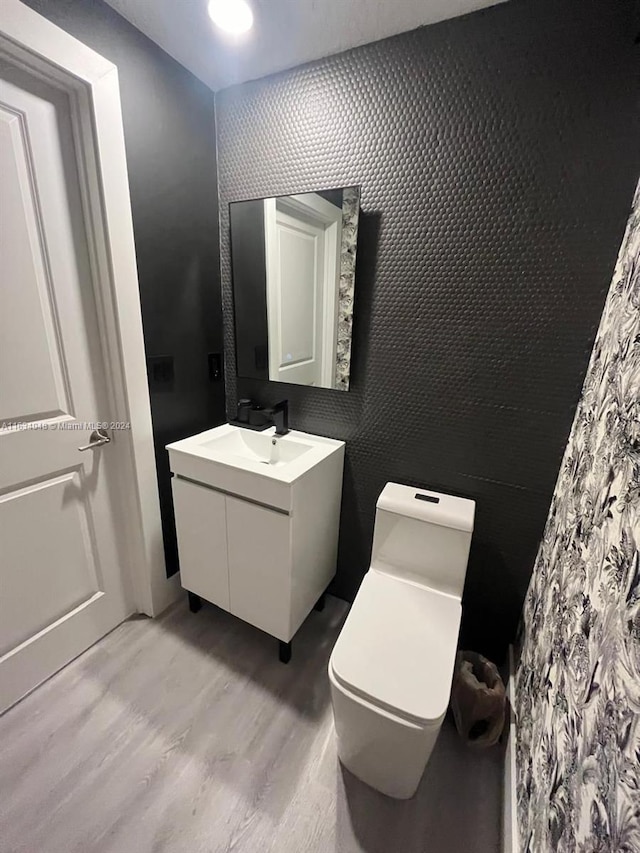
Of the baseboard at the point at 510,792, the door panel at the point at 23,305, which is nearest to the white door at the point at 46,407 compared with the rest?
the door panel at the point at 23,305

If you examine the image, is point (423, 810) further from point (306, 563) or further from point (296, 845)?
point (306, 563)

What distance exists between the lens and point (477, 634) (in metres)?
1.55

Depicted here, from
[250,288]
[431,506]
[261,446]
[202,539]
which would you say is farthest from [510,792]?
[250,288]

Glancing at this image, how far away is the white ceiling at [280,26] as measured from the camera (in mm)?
1096

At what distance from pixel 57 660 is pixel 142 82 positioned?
87.6 inches

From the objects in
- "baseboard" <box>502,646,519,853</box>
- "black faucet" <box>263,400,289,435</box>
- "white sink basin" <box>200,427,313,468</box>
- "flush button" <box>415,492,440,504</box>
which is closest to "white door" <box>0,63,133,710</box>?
"white sink basin" <box>200,427,313,468</box>

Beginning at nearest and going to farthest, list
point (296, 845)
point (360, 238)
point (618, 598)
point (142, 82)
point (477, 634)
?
1. point (618, 598)
2. point (296, 845)
3. point (142, 82)
4. point (360, 238)
5. point (477, 634)

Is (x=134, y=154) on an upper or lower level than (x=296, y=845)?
upper

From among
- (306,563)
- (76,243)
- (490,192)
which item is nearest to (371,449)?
(306,563)

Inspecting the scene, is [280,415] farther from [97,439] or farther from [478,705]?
[478,705]

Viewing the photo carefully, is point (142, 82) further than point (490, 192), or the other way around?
point (142, 82)

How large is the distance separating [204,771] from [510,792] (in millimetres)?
959

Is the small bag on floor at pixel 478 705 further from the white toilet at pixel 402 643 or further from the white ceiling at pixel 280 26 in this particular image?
the white ceiling at pixel 280 26

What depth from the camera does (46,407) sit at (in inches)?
49.1
